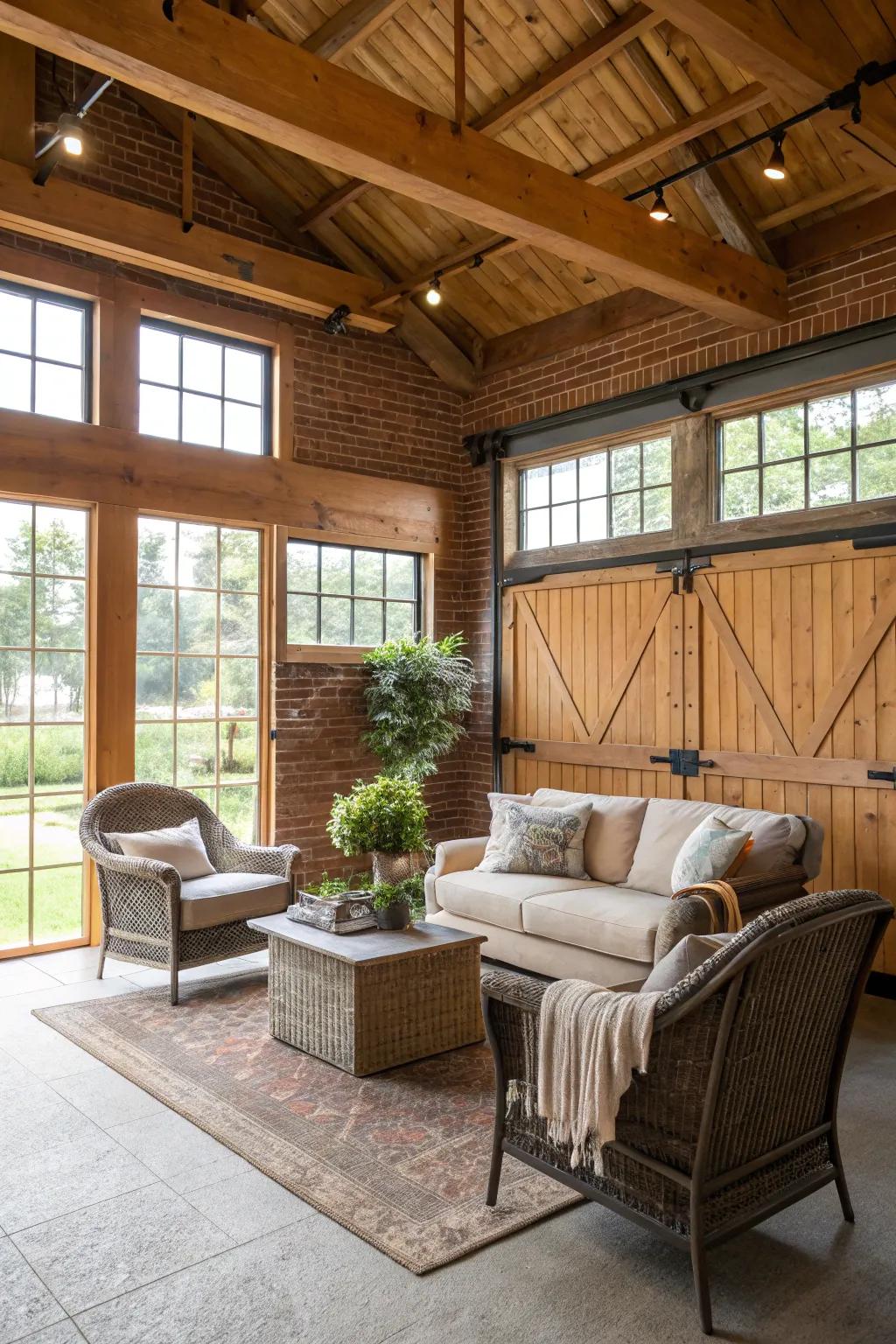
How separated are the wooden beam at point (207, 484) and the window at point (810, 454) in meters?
2.32

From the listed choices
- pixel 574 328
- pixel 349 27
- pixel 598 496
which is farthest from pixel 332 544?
pixel 349 27

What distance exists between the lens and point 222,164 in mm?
6309

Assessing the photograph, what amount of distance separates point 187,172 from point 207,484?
1827 millimetres

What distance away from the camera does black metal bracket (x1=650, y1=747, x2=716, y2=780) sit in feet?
19.5

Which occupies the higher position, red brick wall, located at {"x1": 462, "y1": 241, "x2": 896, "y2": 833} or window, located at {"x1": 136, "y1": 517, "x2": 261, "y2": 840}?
red brick wall, located at {"x1": 462, "y1": 241, "x2": 896, "y2": 833}

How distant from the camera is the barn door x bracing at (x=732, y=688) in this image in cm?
517

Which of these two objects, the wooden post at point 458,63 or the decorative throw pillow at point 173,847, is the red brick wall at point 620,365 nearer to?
the wooden post at point 458,63

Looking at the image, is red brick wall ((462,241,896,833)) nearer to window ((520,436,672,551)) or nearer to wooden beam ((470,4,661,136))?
window ((520,436,672,551))

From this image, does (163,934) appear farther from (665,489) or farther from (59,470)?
(665,489)

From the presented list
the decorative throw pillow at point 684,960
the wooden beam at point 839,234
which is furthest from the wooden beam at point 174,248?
the decorative throw pillow at point 684,960

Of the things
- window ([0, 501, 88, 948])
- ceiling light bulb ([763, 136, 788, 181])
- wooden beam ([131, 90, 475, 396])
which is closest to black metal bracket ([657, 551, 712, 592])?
ceiling light bulb ([763, 136, 788, 181])

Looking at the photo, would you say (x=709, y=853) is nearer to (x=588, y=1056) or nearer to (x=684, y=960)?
(x=684, y=960)

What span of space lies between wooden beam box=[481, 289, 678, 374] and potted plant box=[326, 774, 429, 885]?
3.50 meters

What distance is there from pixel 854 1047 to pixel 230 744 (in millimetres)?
3907
